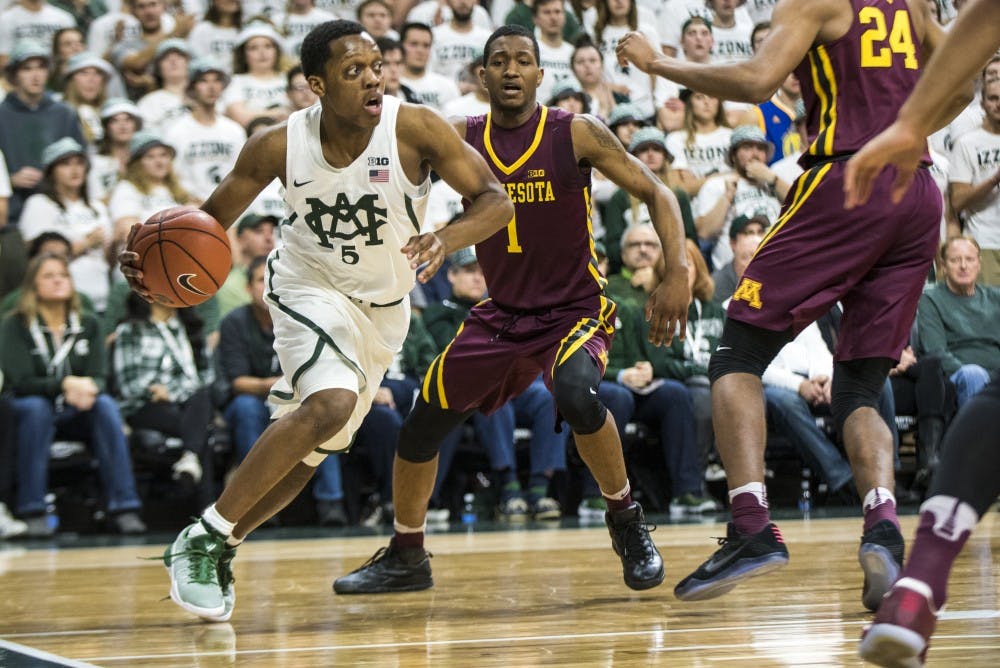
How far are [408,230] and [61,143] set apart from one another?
500 cm

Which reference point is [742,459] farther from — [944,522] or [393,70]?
[393,70]

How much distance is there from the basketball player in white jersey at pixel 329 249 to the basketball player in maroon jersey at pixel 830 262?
0.80 meters

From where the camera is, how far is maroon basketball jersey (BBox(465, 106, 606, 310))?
5.06 metres

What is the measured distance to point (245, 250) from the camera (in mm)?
8805

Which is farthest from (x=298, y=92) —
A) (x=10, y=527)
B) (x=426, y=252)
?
(x=426, y=252)

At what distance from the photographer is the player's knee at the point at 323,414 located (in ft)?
14.0

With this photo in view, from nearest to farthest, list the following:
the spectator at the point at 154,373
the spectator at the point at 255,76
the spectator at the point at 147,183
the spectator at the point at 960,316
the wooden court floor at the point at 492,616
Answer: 1. the wooden court floor at the point at 492,616
2. the spectator at the point at 154,373
3. the spectator at the point at 960,316
4. the spectator at the point at 147,183
5. the spectator at the point at 255,76

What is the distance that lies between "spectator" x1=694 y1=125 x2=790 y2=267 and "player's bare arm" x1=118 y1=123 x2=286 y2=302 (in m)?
5.17

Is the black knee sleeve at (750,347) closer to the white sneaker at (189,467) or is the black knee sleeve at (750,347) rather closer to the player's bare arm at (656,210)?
the player's bare arm at (656,210)

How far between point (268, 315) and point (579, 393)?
3.93 metres

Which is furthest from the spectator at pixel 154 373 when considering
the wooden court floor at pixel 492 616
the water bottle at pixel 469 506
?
the wooden court floor at pixel 492 616

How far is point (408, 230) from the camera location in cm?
463

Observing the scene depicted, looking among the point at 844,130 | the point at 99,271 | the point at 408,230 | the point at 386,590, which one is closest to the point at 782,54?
the point at 844,130

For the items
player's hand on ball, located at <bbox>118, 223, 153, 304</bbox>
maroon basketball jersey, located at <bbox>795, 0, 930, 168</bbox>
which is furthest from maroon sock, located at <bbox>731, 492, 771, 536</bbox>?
player's hand on ball, located at <bbox>118, 223, 153, 304</bbox>
